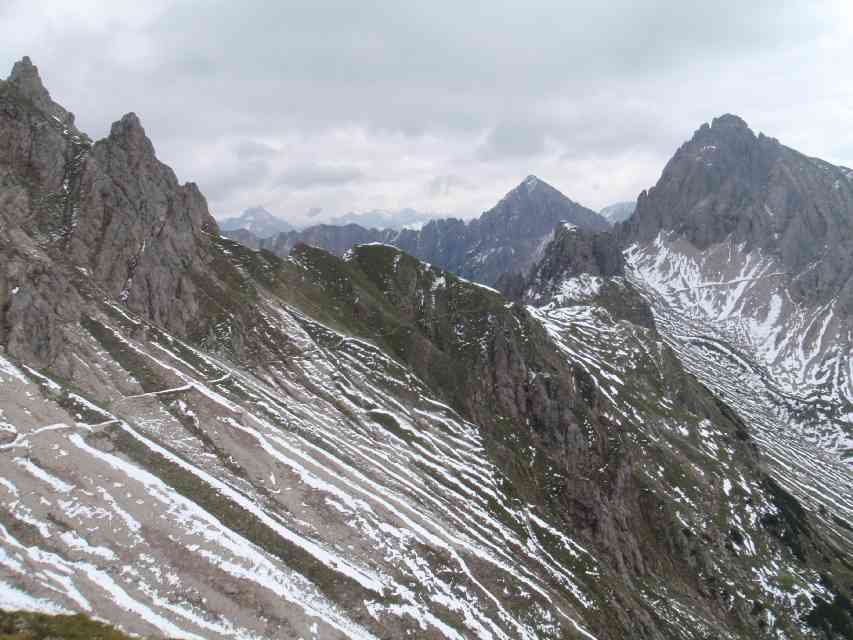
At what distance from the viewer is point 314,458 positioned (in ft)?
226

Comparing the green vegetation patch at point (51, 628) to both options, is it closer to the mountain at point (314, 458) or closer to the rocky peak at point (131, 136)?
the mountain at point (314, 458)

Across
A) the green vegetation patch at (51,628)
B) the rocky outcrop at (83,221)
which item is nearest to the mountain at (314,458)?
the green vegetation patch at (51,628)

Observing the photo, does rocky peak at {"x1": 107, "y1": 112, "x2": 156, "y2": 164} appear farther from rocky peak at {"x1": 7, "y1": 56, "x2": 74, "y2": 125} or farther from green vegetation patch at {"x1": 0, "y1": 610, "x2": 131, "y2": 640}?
green vegetation patch at {"x1": 0, "y1": 610, "x2": 131, "y2": 640}

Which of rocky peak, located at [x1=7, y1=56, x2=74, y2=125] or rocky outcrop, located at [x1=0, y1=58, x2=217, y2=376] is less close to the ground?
rocky peak, located at [x1=7, y1=56, x2=74, y2=125]

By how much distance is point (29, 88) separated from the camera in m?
100

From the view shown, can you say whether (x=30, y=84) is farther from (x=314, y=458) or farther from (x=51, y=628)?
(x=51, y=628)

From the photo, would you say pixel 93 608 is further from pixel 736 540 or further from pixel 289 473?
pixel 736 540

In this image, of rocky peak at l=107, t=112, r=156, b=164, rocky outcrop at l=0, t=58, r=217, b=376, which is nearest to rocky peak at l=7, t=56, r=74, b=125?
rocky outcrop at l=0, t=58, r=217, b=376

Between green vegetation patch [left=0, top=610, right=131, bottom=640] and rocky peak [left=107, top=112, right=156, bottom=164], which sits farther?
rocky peak [left=107, top=112, right=156, bottom=164]

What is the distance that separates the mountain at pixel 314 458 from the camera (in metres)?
44.4

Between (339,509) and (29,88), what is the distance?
3962 inches

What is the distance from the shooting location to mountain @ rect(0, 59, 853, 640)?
146ft

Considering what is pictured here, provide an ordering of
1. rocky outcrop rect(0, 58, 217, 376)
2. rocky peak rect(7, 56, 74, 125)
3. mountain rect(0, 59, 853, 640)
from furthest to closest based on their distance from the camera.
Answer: rocky peak rect(7, 56, 74, 125) → rocky outcrop rect(0, 58, 217, 376) → mountain rect(0, 59, 853, 640)

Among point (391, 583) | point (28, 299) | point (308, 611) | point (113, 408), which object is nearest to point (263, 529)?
point (308, 611)
